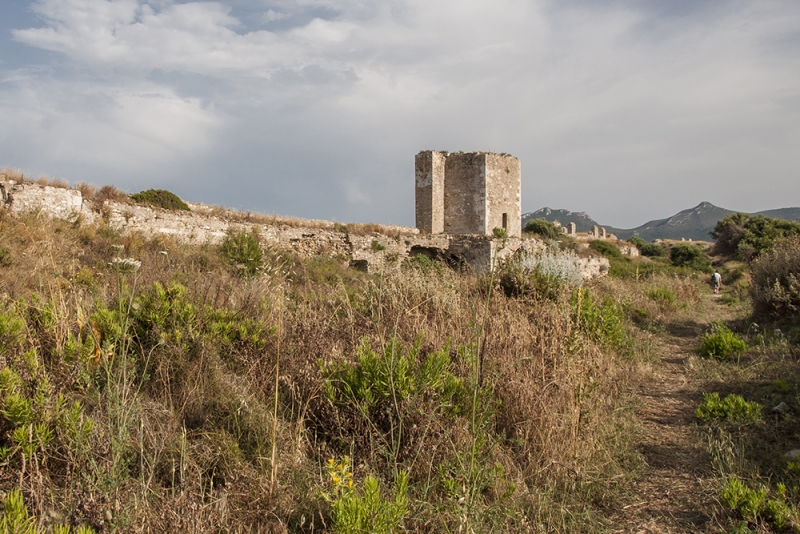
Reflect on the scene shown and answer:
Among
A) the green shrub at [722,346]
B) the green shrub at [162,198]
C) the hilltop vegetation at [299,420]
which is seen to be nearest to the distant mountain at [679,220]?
the green shrub at [162,198]

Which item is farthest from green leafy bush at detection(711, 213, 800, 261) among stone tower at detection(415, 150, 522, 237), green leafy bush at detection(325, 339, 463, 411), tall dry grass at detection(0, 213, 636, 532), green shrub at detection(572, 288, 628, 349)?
green leafy bush at detection(325, 339, 463, 411)

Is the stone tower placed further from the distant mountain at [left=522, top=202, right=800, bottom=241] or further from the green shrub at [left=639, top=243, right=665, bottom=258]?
the distant mountain at [left=522, top=202, right=800, bottom=241]

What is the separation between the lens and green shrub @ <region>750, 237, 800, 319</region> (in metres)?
6.75

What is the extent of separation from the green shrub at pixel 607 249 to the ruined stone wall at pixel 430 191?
25.7 ft

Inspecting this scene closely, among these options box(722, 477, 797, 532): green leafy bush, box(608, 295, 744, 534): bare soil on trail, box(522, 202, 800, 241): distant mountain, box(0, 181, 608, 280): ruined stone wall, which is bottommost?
box(608, 295, 744, 534): bare soil on trail

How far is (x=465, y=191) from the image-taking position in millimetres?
21891

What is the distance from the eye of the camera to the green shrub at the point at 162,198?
45.2 ft

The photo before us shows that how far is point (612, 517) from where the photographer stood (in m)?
2.54

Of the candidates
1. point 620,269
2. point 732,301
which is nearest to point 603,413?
point 732,301

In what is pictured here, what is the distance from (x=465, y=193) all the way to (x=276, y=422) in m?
20.3

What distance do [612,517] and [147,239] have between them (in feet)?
34.4

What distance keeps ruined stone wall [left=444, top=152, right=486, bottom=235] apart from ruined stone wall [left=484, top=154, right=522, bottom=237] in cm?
28

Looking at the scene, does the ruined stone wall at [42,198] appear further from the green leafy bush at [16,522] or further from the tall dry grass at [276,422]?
the green leafy bush at [16,522]

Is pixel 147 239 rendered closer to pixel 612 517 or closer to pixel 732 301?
pixel 612 517
